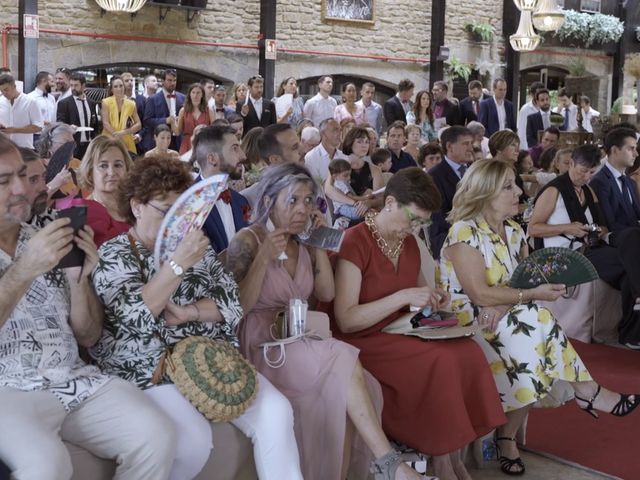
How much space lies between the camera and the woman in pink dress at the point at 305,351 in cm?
314

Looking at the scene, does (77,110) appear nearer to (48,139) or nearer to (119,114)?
(119,114)

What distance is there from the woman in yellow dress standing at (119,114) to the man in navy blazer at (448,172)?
5.11m

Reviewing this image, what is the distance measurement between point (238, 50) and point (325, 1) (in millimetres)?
1886

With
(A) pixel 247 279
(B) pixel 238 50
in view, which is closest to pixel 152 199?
(A) pixel 247 279

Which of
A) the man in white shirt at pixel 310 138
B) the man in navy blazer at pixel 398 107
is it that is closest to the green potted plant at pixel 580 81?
the man in navy blazer at pixel 398 107

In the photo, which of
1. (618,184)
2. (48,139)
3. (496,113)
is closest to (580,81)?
(496,113)

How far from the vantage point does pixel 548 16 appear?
51.8 ft

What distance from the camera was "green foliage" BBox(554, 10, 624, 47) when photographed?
741 inches

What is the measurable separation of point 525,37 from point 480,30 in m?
1.14

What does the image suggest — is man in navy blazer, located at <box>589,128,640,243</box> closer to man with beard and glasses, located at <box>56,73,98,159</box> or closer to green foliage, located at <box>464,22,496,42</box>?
man with beard and glasses, located at <box>56,73,98,159</box>

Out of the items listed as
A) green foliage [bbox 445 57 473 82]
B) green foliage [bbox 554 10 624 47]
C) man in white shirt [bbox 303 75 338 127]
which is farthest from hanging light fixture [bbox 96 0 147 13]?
green foliage [bbox 554 10 624 47]

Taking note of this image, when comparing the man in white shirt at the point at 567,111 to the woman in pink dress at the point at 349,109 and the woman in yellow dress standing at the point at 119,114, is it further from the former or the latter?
the woman in yellow dress standing at the point at 119,114

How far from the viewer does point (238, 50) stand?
603 inches

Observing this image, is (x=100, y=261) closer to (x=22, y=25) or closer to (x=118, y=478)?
(x=118, y=478)
